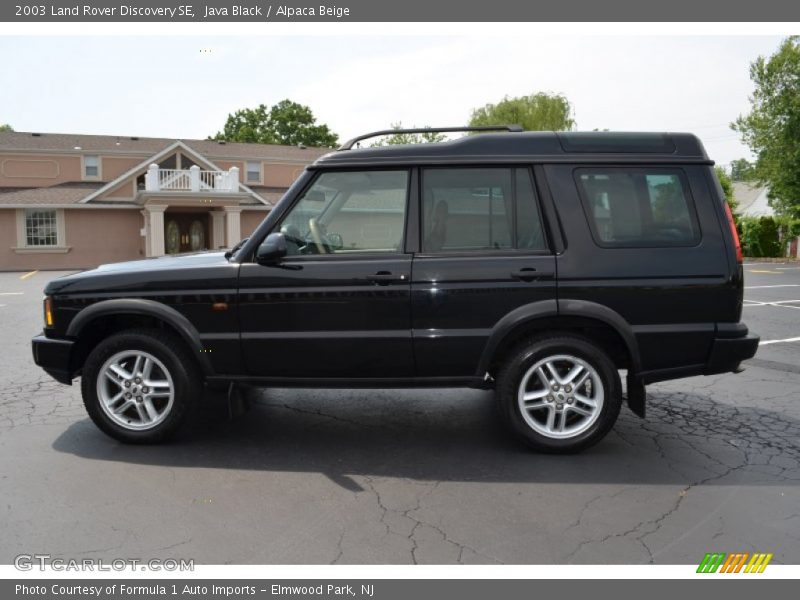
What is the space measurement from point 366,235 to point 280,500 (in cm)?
177

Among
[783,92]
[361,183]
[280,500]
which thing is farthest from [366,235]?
[783,92]

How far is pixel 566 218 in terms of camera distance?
4465 millimetres

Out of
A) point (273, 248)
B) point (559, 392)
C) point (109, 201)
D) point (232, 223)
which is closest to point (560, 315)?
point (559, 392)

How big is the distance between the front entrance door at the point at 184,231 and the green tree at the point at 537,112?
22513 millimetres

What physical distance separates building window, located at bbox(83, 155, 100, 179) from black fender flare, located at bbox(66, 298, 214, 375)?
109 ft

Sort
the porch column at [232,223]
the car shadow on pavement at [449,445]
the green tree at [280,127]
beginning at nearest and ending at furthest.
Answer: the car shadow on pavement at [449,445]
the porch column at [232,223]
the green tree at [280,127]

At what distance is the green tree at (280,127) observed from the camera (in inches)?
2473

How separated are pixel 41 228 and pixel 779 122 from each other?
37.6 m

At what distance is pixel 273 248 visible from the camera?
4340 mm

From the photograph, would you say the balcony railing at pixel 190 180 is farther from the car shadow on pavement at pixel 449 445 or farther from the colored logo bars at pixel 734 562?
the colored logo bars at pixel 734 562

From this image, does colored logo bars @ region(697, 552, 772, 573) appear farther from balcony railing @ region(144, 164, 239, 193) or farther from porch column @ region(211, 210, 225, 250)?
porch column @ region(211, 210, 225, 250)

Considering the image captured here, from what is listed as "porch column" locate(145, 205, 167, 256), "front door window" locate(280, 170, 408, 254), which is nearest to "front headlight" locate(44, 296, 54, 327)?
"front door window" locate(280, 170, 408, 254)

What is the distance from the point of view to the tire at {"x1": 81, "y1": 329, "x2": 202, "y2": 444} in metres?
4.66

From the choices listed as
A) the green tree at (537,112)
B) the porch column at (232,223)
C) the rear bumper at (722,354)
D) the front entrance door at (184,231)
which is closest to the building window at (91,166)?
the front entrance door at (184,231)
